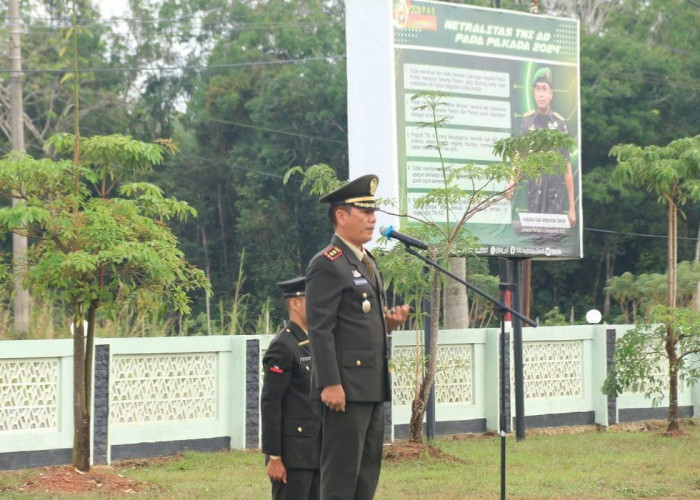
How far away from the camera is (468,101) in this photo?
12.9 m

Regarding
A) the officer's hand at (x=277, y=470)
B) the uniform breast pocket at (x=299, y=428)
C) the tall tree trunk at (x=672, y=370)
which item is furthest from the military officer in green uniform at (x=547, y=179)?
the officer's hand at (x=277, y=470)

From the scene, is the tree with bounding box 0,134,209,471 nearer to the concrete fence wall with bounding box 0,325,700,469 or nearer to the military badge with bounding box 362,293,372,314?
the concrete fence wall with bounding box 0,325,700,469

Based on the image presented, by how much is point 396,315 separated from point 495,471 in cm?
557

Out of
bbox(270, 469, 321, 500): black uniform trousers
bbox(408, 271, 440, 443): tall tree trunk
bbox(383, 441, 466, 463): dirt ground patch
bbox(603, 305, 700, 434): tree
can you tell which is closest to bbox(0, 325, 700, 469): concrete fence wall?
bbox(408, 271, 440, 443): tall tree trunk

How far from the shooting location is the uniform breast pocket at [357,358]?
209 inches

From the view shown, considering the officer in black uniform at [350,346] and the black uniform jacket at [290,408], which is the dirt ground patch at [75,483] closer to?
the black uniform jacket at [290,408]

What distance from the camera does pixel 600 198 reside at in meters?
35.1

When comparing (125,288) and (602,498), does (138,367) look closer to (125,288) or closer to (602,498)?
(125,288)

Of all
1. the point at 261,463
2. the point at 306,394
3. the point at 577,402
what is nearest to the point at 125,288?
the point at 261,463

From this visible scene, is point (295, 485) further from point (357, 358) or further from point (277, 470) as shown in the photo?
point (357, 358)

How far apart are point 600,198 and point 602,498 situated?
26.7 meters

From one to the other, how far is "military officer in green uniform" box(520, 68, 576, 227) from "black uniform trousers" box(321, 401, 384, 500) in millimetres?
8342

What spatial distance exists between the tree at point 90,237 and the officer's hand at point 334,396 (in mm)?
4080

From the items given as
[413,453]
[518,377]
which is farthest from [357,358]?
[518,377]
